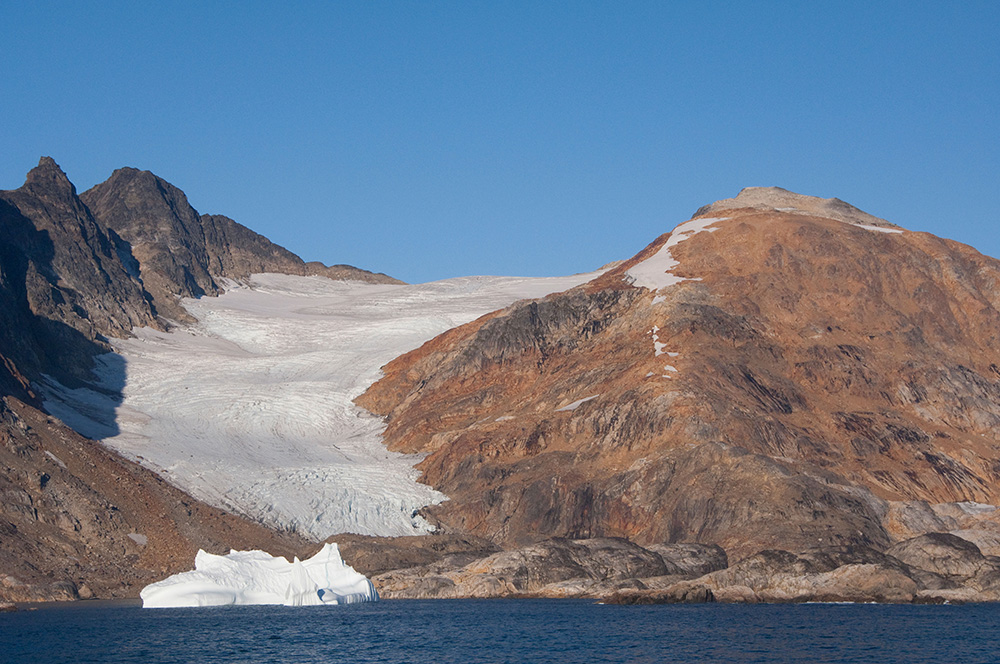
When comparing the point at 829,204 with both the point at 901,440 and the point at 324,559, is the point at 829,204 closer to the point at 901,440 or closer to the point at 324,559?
the point at 901,440

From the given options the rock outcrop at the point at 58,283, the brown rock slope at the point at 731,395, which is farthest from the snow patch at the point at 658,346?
the rock outcrop at the point at 58,283

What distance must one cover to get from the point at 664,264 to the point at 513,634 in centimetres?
7891

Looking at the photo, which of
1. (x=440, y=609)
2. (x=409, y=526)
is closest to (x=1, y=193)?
(x=409, y=526)

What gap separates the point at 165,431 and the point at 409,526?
2744 centimetres

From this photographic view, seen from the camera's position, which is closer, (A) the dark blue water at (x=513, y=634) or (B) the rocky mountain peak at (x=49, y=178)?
(A) the dark blue water at (x=513, y=634)

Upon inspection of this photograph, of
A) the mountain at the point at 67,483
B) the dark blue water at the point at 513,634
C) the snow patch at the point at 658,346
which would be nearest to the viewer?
the dark blue water at the point at 513,634

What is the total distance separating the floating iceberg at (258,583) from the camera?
79625 mm

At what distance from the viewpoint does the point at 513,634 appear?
65.3m

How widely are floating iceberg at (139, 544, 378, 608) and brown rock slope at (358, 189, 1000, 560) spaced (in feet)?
77.2

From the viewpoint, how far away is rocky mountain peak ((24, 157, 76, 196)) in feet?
541

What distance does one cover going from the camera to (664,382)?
111 m

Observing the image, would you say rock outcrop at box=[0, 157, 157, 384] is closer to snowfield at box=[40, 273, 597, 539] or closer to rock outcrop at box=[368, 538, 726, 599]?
snowfield at box=[40, 273, 597, 539]

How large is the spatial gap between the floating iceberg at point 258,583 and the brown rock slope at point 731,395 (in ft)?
77.2

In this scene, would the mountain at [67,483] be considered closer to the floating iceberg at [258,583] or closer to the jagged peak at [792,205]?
the floating iceberg at [258,583]
